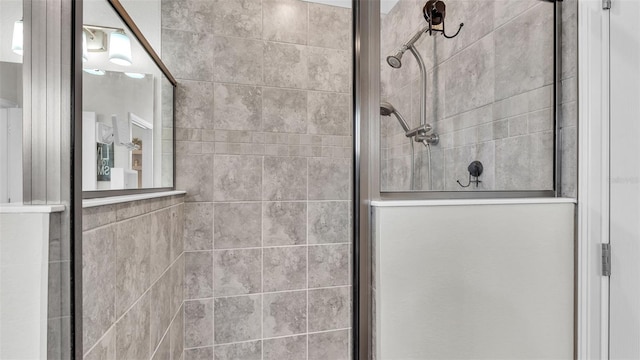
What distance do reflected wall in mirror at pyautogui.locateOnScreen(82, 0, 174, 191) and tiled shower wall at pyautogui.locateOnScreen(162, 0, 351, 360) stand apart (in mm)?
290

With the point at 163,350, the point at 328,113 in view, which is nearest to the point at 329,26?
the point at 328,113

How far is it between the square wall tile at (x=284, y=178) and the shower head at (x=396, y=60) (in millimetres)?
880

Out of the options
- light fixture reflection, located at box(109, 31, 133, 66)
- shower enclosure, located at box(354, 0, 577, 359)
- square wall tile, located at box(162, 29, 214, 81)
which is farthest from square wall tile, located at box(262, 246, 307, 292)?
light fixture reflection, located at box(109, 31, 133, 66)

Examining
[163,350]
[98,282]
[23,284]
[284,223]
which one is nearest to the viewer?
[23,284]

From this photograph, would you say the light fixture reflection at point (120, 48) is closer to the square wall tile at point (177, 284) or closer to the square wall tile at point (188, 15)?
the square wall tile at point (188, 15)

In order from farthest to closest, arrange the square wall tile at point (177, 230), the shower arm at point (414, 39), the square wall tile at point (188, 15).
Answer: the square wall tile at point (188, 15) → the square wall tile at point (177, 230) → the shower arm at point (414, 39)

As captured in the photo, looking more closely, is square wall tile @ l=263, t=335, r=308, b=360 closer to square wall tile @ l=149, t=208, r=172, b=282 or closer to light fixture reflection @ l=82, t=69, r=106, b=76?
square wall tile @ l=149, t=208, r=172, b=282

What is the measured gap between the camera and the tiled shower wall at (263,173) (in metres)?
1.62

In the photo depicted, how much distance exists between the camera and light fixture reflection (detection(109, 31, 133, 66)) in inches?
34.6

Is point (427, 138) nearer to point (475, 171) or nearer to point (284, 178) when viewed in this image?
point (475, 171)

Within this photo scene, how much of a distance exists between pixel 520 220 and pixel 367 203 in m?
0.49

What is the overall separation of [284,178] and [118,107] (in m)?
0.92

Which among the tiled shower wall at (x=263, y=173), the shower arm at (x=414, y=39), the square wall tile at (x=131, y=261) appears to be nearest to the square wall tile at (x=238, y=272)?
the tiled shower wall at (x=263, y=173)

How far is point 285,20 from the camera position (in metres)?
1.75
